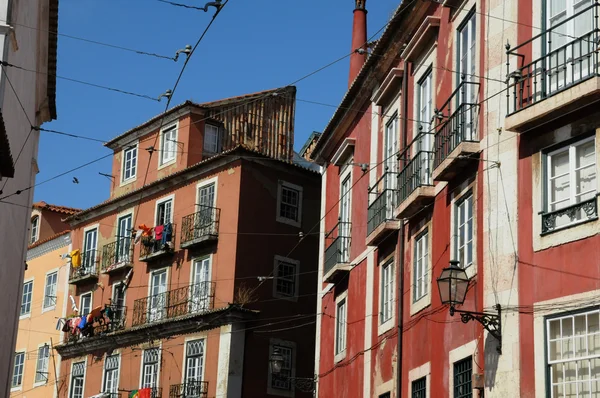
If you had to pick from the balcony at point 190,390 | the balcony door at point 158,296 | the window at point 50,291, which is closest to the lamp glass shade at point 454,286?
the balcony at point 190,390

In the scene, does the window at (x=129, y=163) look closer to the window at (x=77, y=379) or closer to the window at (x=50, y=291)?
the window at (x=50, y=291)

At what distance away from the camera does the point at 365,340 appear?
23438 mm

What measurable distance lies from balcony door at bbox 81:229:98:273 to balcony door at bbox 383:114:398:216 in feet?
69.5

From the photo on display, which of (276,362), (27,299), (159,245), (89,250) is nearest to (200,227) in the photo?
(159,245)

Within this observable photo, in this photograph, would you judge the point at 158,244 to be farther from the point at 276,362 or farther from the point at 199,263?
the point at 276,362

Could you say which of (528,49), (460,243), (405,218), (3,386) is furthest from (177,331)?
(528,49)

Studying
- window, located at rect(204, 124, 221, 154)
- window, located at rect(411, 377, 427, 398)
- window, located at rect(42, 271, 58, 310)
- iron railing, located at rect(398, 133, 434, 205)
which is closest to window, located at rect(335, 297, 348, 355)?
iron railing, located at rect(398, 133, 434, 205)

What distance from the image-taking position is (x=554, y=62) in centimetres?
1578

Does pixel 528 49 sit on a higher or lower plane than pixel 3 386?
higher

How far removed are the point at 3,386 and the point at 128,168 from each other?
13.7 meters

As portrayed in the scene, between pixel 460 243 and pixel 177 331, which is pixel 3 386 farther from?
pixel 460 243

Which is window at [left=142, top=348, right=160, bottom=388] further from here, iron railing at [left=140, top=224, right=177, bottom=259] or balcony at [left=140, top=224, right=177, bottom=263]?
iron railing at [left=140, top=224, right=177, bottom=259]

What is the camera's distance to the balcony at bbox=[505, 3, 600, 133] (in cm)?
1470

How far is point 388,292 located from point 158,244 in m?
17.0
